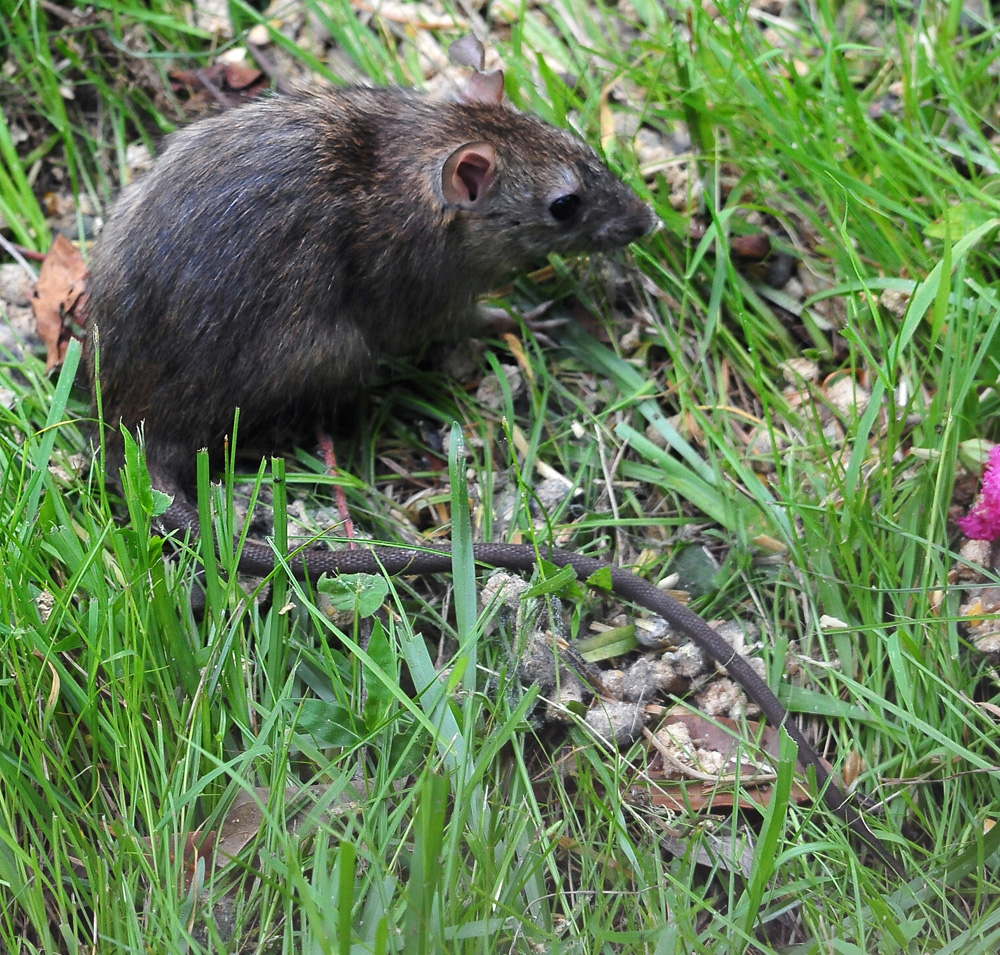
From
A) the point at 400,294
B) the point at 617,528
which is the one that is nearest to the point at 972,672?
the point at 617,528

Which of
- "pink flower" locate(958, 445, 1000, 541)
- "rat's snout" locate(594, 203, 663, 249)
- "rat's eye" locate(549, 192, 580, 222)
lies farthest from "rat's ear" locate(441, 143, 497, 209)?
"pink flower" locate(958, 445, 1000, 541)

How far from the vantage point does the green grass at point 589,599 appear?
2762 mm

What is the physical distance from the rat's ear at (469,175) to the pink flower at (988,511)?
2.09 m

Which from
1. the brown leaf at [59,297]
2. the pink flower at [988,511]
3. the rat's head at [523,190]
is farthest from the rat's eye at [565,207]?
the brown leaf at [59,297]

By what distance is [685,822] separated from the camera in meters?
3.07

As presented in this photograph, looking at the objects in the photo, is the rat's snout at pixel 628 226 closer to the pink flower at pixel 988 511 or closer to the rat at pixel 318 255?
the rat at pixel 318 255

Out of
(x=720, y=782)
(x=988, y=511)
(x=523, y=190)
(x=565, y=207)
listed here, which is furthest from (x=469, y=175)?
(x=720, y=782)

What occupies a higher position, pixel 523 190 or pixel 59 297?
pixel 59 297

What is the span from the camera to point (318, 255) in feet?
12.2

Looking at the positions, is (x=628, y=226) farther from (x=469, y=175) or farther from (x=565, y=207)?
(x=469, y=175)

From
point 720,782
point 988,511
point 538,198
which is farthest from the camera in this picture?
point 538,198

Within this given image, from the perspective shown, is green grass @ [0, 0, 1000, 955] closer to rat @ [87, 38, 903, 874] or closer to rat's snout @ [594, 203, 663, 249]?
rat's snout @ [594, 203, 663, 249]

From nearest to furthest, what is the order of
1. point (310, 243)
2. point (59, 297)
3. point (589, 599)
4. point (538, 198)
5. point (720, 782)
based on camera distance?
point (720, 782) < point (589, 599) < point (310, 243) < point (538, 198) < point (59, 297)

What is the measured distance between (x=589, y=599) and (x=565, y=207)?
63.2 inches
